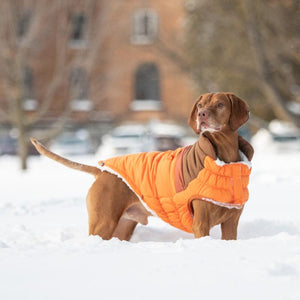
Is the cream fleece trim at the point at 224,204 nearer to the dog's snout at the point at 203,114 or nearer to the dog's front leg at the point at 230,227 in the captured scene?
the dog's front leg at the point at 230,227

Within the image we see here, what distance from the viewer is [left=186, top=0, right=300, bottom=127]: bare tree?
10.6 m

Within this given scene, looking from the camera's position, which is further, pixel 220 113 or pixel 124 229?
pixel 124 229

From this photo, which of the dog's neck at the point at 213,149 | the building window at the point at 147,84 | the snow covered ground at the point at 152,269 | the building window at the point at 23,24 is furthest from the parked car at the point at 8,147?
the dog's neck at the point at 213,149

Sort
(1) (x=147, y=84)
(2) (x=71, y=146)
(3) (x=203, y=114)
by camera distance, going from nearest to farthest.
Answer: (3) (x=203, y=114), (2) (x=71, y=146), (1) (x=147, y=84)

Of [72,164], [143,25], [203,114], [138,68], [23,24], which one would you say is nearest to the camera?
[203,114]

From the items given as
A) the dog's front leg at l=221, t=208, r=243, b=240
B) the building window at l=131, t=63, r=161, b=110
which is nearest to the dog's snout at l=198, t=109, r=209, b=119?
the dog's front leg at l=221, t=208, r=243, b=240

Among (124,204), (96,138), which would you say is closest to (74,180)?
(124,204)

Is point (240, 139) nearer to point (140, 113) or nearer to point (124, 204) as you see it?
point (124, 204)

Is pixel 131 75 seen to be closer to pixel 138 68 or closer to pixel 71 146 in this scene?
pixel 138 68

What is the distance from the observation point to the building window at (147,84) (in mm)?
33719

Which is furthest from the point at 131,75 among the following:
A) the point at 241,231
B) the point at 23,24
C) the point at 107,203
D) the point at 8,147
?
the point at 107,203

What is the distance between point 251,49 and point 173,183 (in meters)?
14.1

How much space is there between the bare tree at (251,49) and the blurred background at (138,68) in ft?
0.14

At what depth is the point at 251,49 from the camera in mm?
17750
